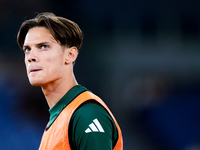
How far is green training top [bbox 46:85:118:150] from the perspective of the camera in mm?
1133

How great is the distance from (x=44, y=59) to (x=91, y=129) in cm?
52

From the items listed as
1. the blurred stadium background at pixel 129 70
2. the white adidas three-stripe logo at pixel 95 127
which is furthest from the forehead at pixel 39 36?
the blurred stadium background at pixel 129 70

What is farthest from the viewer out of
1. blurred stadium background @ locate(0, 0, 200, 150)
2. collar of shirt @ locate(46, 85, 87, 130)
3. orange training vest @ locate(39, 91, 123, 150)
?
blurred stadium background @ locate(0, 0, 200, 150)

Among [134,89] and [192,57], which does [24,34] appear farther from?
[192,57]

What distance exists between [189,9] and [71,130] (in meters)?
3.44

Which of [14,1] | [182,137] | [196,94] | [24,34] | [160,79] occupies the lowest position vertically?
[182,137]

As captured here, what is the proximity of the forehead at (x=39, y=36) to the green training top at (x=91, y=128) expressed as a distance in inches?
17.4

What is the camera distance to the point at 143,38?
164 inches

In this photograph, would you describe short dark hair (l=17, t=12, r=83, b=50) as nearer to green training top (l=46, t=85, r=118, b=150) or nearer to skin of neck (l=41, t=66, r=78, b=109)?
skin of neck (l=41, t=66, r=78, b=109)

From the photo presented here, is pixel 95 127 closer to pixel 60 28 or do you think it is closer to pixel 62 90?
pixel 62 90

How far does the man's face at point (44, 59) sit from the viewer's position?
149 centimetres

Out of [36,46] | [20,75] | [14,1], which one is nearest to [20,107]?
[20,75]

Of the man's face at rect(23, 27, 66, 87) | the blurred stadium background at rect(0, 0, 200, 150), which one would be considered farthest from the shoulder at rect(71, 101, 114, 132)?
the blurred stadium background at rect(0, 0, 200, 150)

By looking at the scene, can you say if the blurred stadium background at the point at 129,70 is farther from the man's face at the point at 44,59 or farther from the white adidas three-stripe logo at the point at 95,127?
the white adidas three-stripe logo at the point at 95,127
